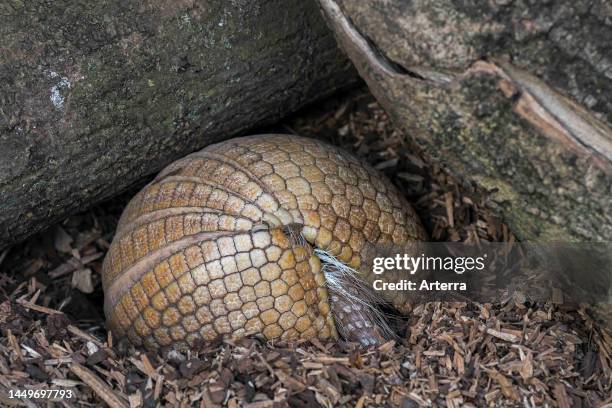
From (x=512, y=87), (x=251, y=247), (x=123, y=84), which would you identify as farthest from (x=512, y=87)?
(x=123, y=84)

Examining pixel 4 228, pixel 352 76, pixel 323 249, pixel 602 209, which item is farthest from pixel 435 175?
pixel 4 228

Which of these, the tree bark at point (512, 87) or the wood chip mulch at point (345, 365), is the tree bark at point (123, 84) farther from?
the tree bark at point (512, 87)

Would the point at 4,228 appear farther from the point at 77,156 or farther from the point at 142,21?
the point at 142,21

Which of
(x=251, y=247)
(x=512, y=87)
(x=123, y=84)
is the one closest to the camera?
(x=512, y=87)

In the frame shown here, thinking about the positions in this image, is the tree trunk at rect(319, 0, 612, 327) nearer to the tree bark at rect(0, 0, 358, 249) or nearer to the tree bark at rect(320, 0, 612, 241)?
the tree bark at rect(320, 0, 612, 241)

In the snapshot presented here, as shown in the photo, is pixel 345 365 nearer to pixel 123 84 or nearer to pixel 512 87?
pixel 512 87

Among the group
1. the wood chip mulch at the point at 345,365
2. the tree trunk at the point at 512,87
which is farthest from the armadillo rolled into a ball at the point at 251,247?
the tree trunk at the point at 512,87

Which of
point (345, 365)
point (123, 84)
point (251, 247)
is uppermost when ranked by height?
point (123, 84)
